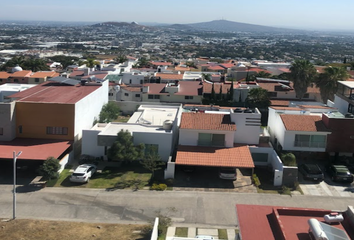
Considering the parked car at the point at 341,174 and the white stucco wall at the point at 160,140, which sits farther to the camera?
the white stucco wall at the point at 160,140

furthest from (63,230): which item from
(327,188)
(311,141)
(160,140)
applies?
(311,141)

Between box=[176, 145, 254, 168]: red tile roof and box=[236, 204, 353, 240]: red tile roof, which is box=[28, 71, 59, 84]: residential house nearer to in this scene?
box=[176, 145, 254, 168]: red tile roof

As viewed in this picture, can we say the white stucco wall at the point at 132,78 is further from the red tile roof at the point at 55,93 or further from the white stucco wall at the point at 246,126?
the white stucco wall at the point at 246,126

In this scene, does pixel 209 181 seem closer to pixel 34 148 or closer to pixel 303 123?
pixel 303 123

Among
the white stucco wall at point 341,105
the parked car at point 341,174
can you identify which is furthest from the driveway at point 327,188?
the white stucco wall at point 341,105

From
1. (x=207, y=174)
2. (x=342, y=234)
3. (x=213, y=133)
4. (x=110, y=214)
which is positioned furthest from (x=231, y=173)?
(x=342, y=234)

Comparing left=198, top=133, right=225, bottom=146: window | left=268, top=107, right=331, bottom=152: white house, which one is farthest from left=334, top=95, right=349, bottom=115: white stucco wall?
left=198, top=133, right=225, bottom=146: window

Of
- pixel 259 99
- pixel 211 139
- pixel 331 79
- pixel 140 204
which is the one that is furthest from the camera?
pixel 259 99
